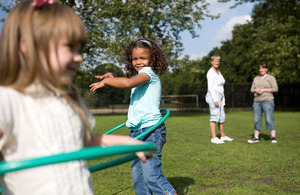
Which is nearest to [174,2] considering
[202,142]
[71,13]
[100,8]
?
[100,8]

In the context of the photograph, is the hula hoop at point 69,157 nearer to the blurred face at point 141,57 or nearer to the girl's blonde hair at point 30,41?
the girl's blonde hair at point 30,41

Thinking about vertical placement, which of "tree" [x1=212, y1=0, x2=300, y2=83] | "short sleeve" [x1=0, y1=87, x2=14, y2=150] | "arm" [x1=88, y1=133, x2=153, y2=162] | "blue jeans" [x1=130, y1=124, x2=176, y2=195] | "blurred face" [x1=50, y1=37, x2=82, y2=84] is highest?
"tree" [x1=212, y1=0, x2=300, y2=83]

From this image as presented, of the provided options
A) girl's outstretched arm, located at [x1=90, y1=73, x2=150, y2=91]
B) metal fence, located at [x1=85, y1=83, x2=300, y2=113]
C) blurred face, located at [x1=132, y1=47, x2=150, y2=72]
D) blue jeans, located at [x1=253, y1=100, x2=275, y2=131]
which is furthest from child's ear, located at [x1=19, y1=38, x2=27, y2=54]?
metal fence, located at [x1=85, y1=83, x2=300, y2=113]

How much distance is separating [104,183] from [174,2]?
22.3m

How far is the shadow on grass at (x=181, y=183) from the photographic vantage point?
469cm

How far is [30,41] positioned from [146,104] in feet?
7.30

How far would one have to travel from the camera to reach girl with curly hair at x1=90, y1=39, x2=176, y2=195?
11.9 ft

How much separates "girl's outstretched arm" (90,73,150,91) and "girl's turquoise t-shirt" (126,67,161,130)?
12 centimetres

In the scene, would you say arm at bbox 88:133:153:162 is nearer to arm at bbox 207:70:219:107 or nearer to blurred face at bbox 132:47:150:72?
blurred face at bbox 132:47:150:72

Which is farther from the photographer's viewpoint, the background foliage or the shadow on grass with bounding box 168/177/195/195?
the background foliage

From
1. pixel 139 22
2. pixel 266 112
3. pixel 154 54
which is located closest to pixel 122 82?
pixel 154 54

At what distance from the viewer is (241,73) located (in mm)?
53906

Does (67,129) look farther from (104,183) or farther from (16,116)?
(104,183)

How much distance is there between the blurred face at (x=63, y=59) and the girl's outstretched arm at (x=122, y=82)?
46.5 inches
